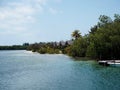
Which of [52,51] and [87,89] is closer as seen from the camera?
[87,89]

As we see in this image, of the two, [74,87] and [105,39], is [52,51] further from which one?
[74,87]

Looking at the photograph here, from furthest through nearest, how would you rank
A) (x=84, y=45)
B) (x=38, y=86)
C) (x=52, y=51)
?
(x=52, y=51)
(x=84, y=45)
(x=38, y=86)

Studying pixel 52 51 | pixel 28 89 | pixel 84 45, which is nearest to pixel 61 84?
pixel 28 89

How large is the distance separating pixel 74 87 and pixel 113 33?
35.5m

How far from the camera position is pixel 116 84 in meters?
27.7

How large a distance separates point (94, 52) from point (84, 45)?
13.6 m

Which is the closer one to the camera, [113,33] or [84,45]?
[113,33]

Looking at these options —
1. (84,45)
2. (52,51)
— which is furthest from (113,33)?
(52,51)

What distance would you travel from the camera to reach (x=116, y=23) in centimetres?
6109

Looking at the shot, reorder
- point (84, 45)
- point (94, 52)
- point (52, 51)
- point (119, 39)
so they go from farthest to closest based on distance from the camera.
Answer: point (52, 51) → point (84, 45) → point (94, 52) → point (119, 39)

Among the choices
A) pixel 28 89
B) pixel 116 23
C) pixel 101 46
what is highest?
pixel 116 23

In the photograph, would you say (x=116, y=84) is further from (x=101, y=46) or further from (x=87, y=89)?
(x=101, y=46)

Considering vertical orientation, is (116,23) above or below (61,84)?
above

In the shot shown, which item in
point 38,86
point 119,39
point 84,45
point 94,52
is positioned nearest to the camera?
point 38,86
